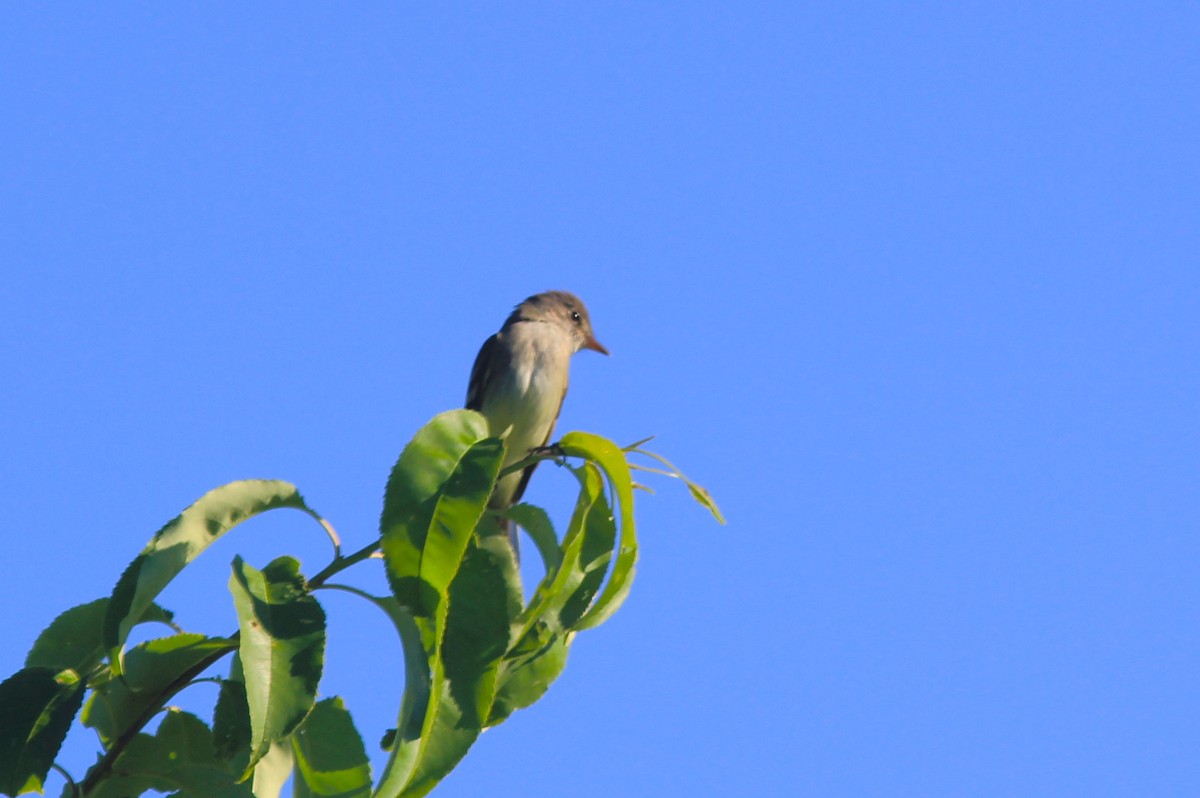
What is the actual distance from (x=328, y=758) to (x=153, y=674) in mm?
440

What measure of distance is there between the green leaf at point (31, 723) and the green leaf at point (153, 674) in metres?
0.10

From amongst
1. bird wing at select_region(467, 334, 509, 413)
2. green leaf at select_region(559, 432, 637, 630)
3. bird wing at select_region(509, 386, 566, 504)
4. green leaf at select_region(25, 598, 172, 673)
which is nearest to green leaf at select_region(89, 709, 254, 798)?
green leaf at select_region(25, 598, 172, 673)

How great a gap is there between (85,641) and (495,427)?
5.52 meters

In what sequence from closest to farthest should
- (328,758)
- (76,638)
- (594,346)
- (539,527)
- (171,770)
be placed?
(328,758), (171,770), (76,638), (539,527), (594,346)

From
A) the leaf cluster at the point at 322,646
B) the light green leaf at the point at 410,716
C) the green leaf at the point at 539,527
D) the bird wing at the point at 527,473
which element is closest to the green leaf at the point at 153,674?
the leaf cluster at the point at 322,646

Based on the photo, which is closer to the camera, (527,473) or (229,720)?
(229,720)

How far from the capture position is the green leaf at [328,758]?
8.75 ft

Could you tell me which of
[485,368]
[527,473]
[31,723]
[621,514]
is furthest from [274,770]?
[485,368]

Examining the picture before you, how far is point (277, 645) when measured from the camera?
8.10 ft

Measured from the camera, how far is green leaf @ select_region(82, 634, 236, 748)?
112 inches

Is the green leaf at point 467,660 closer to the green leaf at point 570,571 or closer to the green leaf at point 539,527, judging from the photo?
the green leaf at point 570,571

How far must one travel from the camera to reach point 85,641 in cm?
295

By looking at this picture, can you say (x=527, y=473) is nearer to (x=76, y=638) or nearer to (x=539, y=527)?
(x=539, y=527)

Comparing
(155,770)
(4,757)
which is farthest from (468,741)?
(4,757)
